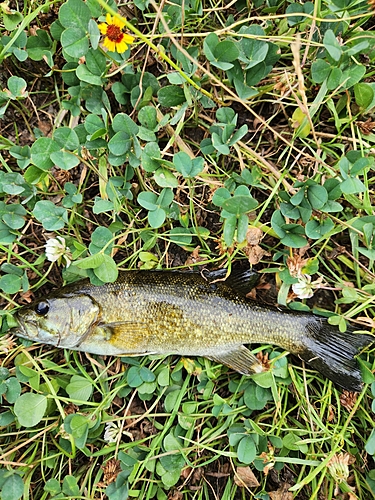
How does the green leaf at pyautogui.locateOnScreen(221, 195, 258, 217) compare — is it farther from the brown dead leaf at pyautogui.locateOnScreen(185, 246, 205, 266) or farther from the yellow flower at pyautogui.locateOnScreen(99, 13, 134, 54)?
the yellow flower at pyautogui.locateOnScreen(99, 13, 134, 54)

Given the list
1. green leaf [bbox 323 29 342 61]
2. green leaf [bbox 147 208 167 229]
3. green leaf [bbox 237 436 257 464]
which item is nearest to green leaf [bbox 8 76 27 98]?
green leaf [bbox 147 208 167 229]

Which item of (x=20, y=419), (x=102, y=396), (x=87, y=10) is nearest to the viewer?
(x=87, y=10)

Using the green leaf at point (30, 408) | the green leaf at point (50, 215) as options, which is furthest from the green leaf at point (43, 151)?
the green leaf at point (30, 408)

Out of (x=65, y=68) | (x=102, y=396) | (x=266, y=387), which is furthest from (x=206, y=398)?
(x=65, y=68)

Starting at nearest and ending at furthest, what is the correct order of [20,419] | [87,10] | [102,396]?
[87,10] → [20,419] → [102,396]

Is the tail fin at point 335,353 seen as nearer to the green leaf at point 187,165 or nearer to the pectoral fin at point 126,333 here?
the pectoral fin at point 126,333

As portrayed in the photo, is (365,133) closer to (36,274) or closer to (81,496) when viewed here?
(36,274)
